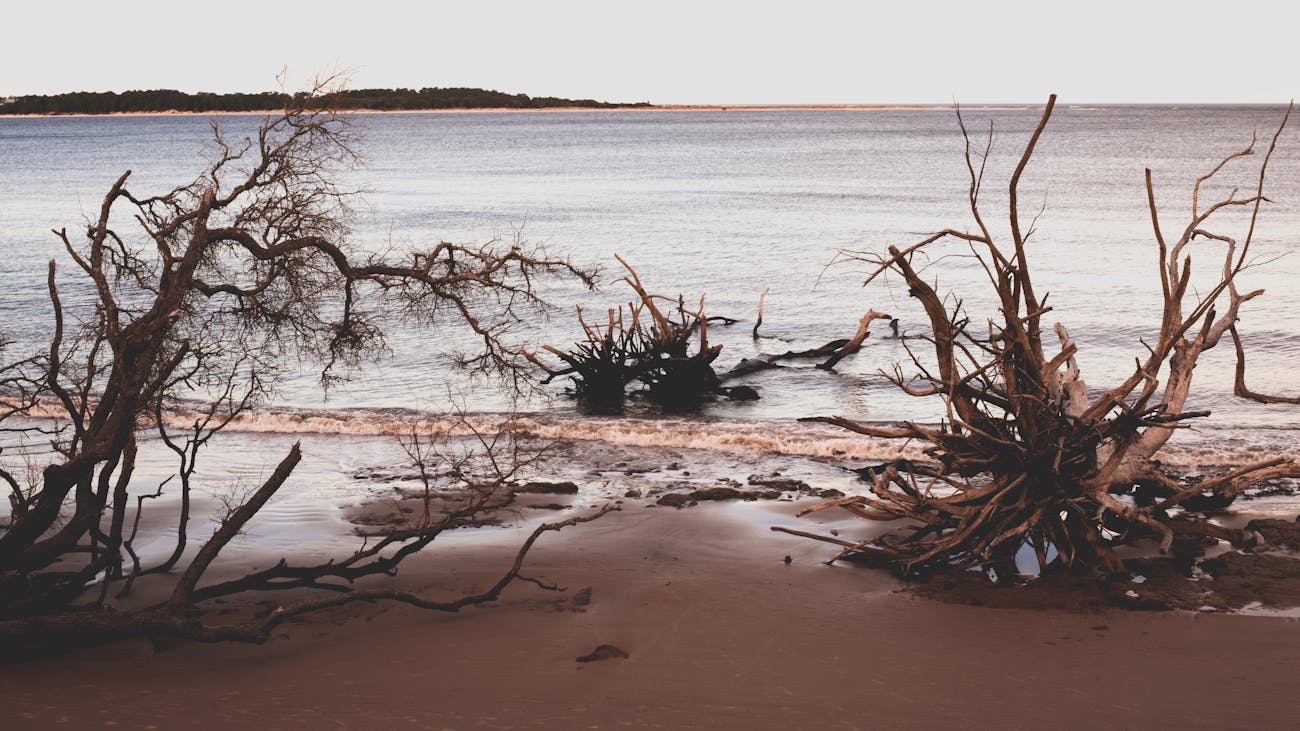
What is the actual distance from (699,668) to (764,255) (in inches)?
966

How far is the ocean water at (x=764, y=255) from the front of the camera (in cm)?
1354

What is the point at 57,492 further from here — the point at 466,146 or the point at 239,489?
the point at 466,146

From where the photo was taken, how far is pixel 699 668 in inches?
246

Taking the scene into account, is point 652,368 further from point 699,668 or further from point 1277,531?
point 699,668

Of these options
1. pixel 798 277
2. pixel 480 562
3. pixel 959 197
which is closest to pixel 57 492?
pixel 480 562

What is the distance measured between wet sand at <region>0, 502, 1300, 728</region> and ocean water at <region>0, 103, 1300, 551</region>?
4072 mm

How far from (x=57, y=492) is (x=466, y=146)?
95.4 metres

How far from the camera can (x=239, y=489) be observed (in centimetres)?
1048

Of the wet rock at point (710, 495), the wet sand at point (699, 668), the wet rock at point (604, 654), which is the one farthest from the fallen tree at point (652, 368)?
the wet rock at point (604, 654)

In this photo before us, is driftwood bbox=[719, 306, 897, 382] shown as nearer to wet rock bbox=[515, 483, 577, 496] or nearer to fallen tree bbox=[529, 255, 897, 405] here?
fallen tree bbox=[529, 255, 897, 405]

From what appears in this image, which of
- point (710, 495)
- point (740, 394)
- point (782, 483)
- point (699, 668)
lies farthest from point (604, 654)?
point (740, 394)

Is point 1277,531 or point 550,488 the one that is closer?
point 1277,531

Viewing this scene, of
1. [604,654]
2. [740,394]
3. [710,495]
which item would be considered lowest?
[740,394]

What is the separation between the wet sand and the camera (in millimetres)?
5625
